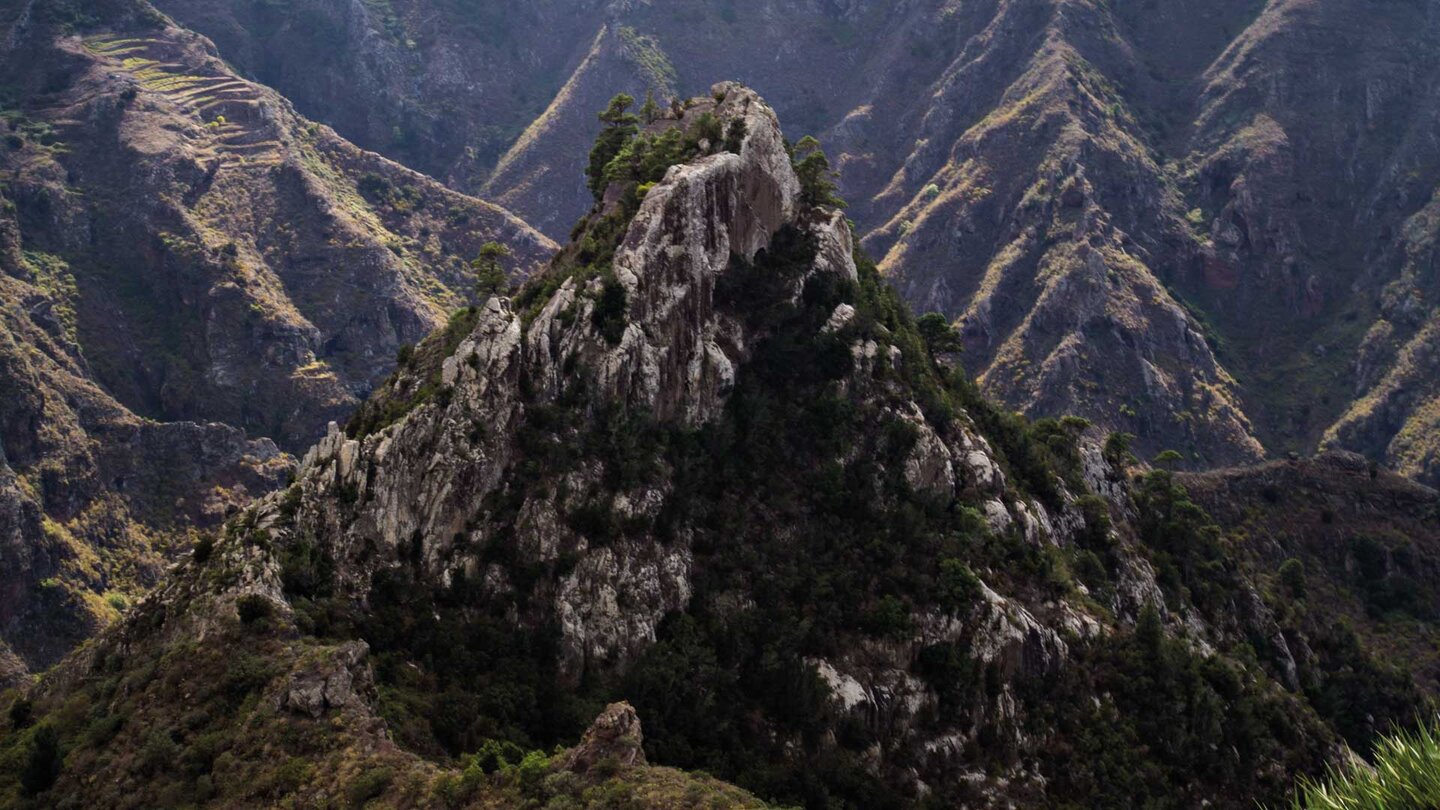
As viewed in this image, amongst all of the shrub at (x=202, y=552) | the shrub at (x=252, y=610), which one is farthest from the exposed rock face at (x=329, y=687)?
the shrub at (x=202, y=552)

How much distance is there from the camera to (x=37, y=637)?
6865 inches

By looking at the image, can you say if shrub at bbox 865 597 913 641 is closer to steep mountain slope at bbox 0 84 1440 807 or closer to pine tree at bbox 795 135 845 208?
steep mountain slope at bbox 0 84 1440 807

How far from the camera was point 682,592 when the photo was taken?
95312mm

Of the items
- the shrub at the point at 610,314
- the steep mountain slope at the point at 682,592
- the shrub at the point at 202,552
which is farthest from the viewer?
the shrub at the point at 610,314

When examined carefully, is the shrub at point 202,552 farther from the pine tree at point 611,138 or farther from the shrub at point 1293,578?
the shrub at point 1293,578

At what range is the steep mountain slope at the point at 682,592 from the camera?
73.4 meters

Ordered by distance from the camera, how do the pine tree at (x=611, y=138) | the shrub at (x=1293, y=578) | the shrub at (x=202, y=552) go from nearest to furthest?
the shrub at (x=202, y=552), the pine tree at (x=611, y=138), the shrub at (x=1293, y=578)

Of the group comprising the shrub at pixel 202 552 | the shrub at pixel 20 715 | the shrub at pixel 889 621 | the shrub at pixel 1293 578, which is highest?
the shrub at pixel 1293 578

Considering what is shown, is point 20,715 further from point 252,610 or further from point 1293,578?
point 1293,578

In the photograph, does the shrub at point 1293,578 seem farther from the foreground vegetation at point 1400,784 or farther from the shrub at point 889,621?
the foreground vegetation at point 1400,784

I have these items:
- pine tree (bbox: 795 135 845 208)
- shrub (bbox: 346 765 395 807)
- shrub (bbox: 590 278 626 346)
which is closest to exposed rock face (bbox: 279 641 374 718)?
shrub (bbox: 346 765 395 807)

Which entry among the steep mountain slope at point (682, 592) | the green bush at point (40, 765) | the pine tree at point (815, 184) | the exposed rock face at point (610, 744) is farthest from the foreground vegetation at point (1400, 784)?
the pine tree at point (815, 184)

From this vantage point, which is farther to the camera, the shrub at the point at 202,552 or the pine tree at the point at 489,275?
the pine tree at the point at 489,275

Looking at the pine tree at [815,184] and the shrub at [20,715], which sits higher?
the pine tree at [815,184]
